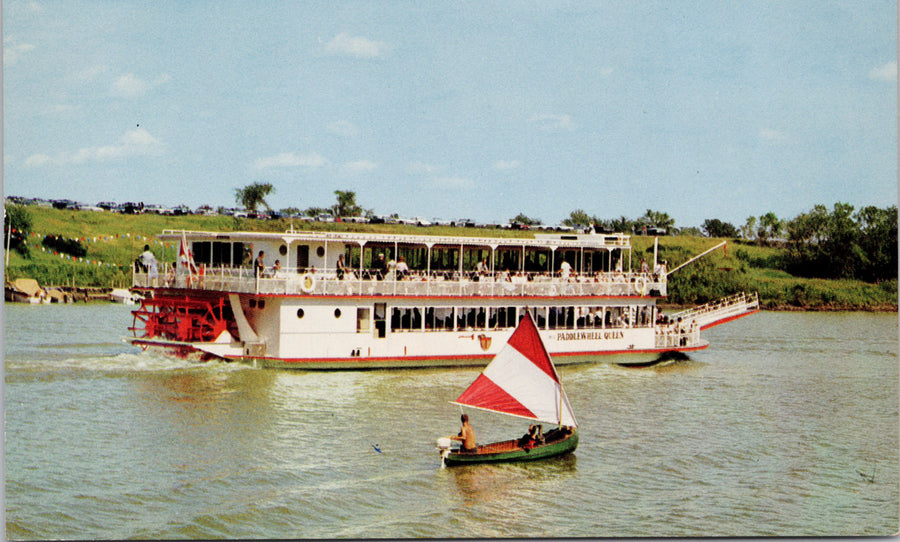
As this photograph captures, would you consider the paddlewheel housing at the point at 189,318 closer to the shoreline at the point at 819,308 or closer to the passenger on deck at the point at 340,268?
the passenger on deck at the point at 340,268

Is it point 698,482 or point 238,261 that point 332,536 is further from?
point 238,261

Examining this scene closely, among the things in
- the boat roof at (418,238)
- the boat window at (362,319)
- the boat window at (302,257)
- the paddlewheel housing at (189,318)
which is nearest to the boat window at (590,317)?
the boat roof at (418,238)

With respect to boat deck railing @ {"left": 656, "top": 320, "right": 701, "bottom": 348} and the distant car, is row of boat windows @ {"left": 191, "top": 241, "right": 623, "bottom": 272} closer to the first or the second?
boat deck railing @ {"left": 656, "top": 320, "right": 701, "bottom": 348}

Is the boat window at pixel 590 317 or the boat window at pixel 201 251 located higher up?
the boat window at pixel 201 251

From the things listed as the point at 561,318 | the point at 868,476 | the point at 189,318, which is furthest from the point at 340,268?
the point at 868,476

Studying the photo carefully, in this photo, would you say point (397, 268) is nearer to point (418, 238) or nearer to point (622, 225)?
point (418, 238)

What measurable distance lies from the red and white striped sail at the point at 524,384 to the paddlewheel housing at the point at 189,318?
29.5 ft

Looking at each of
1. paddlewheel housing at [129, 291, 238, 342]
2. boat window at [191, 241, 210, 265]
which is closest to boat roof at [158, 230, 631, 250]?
boat window at [191, 241, 210, 265]

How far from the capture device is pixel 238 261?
24656 mm

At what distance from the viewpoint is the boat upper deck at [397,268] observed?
23812 millimetres

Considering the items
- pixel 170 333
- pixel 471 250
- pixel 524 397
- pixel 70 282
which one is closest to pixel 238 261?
pixel 170 333

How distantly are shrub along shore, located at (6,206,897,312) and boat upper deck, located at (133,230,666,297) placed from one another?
20598 millimetres

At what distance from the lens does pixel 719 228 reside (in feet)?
237

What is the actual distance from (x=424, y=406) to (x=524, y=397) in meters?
3.59
